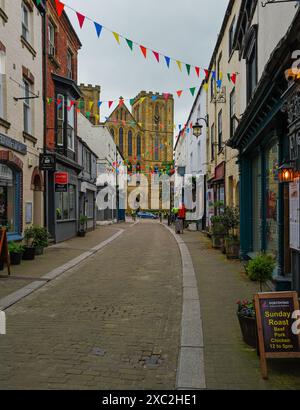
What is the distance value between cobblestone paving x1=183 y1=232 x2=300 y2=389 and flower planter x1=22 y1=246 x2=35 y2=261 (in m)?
5.67

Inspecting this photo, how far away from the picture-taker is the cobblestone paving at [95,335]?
3943mm

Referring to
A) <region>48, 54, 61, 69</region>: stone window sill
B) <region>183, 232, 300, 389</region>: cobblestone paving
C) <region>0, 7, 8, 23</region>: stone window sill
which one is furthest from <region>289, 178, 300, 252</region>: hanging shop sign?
<region>48, 54, 61, 69</region>: stone window sill

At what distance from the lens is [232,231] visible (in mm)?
14148

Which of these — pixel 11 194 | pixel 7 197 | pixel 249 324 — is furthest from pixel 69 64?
pixel 249 324

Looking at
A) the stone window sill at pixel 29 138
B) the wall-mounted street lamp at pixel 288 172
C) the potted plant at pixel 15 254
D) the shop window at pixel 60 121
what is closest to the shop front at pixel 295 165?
the wall-mounted street lamp at pixel 288 172

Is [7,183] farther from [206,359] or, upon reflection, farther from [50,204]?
[206,359]

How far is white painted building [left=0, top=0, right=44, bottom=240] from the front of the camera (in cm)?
1155

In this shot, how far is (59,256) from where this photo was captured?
1273 centimetres

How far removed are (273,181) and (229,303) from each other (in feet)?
9.54

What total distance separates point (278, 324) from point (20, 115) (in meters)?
11.3

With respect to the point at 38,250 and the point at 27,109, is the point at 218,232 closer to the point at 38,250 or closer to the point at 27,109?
the point at 38,250

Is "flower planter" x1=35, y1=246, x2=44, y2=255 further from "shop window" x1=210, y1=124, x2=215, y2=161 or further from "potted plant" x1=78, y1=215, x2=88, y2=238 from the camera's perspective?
"shop window" x1=210, y1=124, x2=215, y2=161

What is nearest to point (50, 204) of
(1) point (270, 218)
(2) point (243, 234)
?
(2) point (243, 234)

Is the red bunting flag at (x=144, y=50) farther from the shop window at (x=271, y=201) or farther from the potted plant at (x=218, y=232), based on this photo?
the potted plant at (x=218, y=232)
